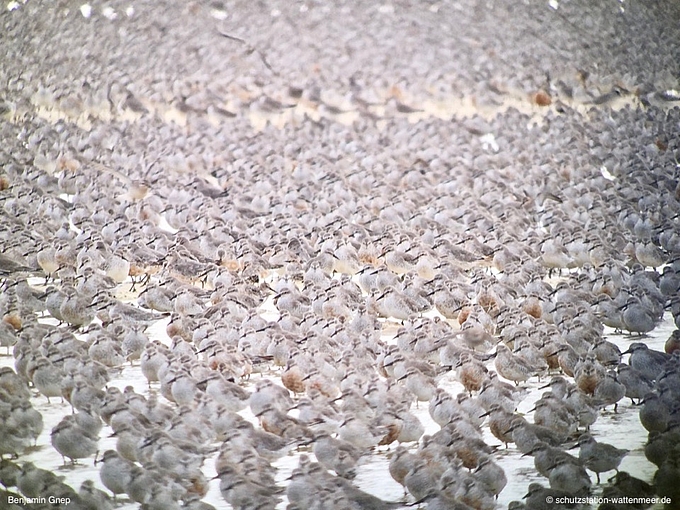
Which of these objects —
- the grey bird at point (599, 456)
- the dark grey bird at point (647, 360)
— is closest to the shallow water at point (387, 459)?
the grey bird at point (599, 456)

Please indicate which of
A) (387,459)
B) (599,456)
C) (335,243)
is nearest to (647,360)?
(599,456)

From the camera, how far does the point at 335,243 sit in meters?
5.84

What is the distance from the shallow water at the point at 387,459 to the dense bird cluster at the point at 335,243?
0.15ft

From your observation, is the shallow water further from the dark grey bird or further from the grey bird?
the dark grey bird

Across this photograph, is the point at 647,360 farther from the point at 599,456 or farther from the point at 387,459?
the point at 387,459

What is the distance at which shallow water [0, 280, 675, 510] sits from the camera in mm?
3463

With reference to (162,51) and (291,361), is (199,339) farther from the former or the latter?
(162,51)

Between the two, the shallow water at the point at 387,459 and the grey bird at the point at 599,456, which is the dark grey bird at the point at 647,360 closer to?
the shallow water at the point at 387,459

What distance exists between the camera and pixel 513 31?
6191 millimetres

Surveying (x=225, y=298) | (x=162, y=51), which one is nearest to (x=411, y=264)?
(x=225, y=298)

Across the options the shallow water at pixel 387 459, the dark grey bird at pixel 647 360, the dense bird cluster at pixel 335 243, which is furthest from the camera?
the dark grey bird at pixel 647 360

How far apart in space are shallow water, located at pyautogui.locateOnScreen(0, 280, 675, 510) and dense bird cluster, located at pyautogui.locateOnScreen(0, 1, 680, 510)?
5 centimetres

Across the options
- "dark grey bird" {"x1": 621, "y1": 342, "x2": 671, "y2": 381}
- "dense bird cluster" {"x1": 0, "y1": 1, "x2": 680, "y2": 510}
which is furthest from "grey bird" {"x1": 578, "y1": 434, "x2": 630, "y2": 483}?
"dark grey bird" {"x1": 621, "y1": 342, "x2": 671, "y2": 381}

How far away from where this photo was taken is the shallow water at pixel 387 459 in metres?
3.46
